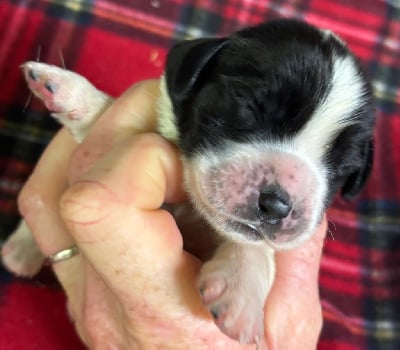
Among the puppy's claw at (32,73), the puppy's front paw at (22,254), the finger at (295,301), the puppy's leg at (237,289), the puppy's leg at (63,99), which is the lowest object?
the puppy's front paw at (22,254)

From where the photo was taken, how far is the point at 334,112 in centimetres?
146

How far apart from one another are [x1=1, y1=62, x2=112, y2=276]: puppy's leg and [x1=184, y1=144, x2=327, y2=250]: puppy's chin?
1.85 feet

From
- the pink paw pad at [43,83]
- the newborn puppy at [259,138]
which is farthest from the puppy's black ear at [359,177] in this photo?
the pink paw pad at [43,83]

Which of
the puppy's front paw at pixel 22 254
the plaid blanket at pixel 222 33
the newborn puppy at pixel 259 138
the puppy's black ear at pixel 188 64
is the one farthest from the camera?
the plaid blanket at pixel 222 33

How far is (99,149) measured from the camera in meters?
1.62

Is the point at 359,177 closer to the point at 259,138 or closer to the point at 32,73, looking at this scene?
the point at 259,138

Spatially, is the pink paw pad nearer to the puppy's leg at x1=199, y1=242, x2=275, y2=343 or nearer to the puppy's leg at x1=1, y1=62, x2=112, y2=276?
the puppy's leg at x1=1, y1=62, x2=112, y2=276

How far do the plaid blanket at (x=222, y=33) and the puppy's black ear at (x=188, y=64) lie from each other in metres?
0.81

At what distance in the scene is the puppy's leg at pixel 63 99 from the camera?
190cm

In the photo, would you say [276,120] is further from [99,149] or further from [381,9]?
[381,9]

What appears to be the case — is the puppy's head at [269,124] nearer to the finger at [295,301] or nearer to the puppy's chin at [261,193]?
the puppy's chin at [261,193]

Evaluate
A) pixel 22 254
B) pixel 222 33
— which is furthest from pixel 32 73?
pixel 222 33

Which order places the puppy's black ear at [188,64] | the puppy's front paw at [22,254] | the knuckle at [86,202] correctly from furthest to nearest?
the puppy's front paw at [22,254], the puppy's black ear at [188,64], the knuckle at [86,202]

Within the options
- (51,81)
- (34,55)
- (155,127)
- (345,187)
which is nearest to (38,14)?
(34,55)
